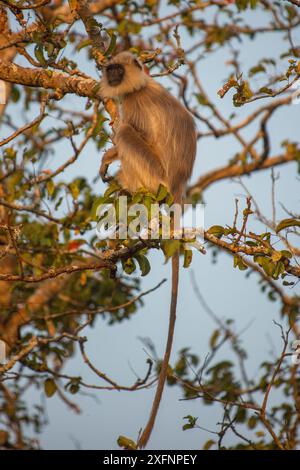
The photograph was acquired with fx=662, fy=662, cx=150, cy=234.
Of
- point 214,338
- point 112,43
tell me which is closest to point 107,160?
point 112,43

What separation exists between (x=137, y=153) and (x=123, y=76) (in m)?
0.67

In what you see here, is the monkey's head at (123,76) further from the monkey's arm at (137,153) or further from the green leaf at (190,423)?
the green leaf at (190,423)

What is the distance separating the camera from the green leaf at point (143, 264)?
335 centimetres

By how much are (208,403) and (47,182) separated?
194 centimetres

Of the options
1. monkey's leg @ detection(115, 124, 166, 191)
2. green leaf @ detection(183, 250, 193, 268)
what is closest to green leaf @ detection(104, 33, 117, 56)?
monkey's leg @ detection(115, 124, 166, 191)

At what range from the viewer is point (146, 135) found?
4816 mm

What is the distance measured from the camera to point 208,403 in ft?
15.3

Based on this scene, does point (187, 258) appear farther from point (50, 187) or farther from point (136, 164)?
point (50, 187)

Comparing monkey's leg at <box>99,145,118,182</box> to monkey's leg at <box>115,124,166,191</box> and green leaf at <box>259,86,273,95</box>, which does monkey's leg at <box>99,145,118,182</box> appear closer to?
monkey's leg at <box>115,124,166,191</box>

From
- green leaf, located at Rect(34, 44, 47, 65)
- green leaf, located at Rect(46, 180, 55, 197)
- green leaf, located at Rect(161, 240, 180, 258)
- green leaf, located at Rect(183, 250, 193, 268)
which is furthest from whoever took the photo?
green leaf, located at Rect(46, 180, 55, 197)

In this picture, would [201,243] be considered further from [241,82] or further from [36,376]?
[36,376]

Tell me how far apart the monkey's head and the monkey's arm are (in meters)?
0.31

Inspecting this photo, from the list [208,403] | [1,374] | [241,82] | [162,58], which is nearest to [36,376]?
[1,374]

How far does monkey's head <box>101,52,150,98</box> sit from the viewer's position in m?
4.79
